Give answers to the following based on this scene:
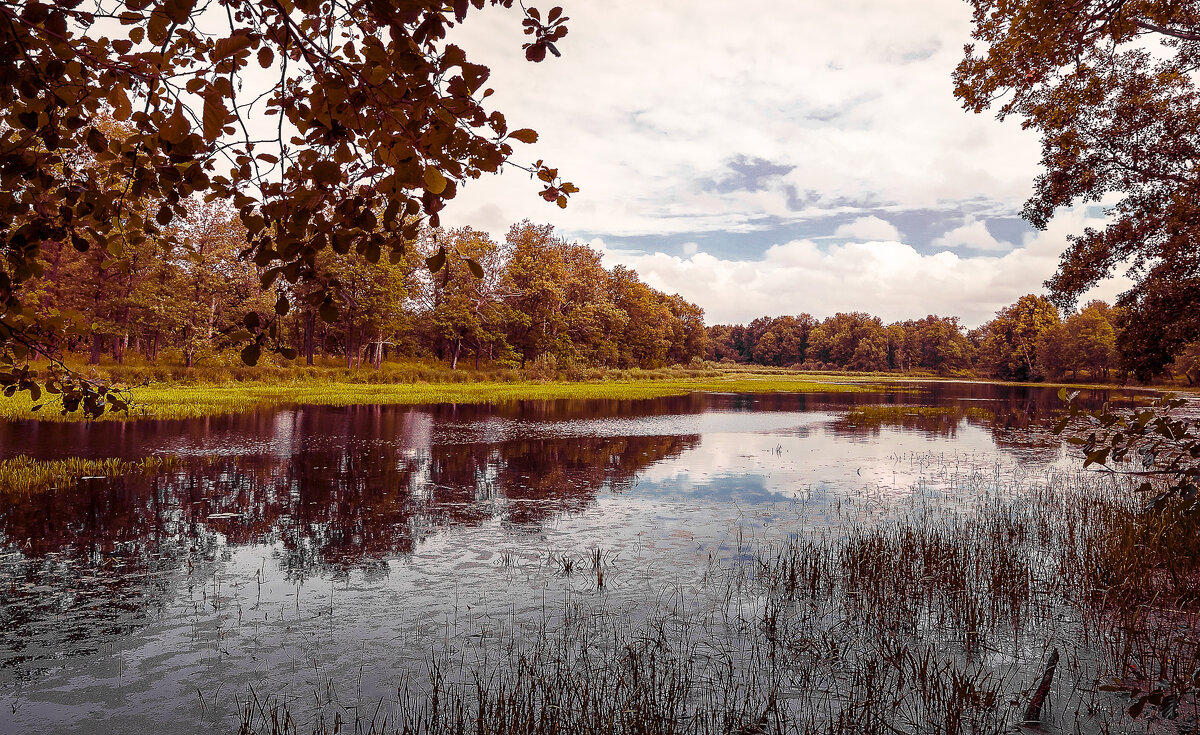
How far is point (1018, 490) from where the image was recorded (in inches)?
670

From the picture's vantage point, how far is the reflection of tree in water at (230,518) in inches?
339

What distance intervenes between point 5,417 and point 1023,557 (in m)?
36.0

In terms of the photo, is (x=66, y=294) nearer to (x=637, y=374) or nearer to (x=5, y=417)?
(x=5, y=417)

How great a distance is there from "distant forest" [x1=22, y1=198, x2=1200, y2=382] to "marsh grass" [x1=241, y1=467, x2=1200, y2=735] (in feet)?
13.0

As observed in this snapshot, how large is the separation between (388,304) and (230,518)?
5590 centimetres

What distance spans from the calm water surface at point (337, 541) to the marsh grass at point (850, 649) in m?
0.56

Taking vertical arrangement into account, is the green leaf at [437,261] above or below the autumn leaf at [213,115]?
below

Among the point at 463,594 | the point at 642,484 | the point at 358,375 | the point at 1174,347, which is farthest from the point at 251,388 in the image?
the point at 1174,347

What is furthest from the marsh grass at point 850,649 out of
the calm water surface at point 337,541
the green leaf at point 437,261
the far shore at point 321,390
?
the far shore at point 321,390

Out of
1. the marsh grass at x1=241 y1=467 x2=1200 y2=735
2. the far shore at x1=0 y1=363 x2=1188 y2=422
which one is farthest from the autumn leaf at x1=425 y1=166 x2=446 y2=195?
the far shore at x1=0 y1=363 x2=1188 y2=422

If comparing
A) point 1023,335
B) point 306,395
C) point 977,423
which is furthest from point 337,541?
point 1023,335

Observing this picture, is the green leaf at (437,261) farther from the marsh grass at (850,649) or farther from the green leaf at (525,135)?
the marsh grass at (850,649)

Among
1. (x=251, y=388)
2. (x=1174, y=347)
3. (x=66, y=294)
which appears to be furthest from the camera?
(x=66, y=294)

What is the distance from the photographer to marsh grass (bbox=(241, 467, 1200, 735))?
19.4 ft
